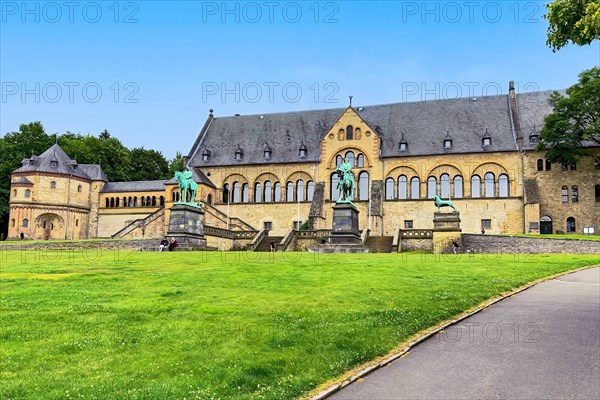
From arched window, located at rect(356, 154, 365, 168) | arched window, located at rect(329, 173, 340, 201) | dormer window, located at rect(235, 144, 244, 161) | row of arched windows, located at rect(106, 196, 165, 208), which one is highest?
dormer window, located at rect(235, 144, 244, 161)

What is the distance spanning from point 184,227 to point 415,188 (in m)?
29.0

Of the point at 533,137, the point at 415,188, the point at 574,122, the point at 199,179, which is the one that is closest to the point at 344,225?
the point at 415,188

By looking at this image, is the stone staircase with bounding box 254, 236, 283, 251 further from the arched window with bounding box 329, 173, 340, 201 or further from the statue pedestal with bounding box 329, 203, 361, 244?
the arched window with bounding box 329, 173, 340, 201

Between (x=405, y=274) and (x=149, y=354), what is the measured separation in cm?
1284

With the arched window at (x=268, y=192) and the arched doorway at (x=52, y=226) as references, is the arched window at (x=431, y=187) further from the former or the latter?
the arched doorway at (x=52, y=226)

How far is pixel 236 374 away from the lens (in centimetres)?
833

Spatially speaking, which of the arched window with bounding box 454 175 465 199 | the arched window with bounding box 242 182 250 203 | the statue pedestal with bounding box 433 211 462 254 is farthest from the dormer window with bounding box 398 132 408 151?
the arched window with bounding box 242 182 250 203

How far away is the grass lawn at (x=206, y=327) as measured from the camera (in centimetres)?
805

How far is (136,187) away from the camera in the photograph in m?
74.6

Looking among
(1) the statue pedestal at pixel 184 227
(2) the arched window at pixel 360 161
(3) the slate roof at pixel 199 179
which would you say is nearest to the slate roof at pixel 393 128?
(3) the slate roof at pixel 199 179

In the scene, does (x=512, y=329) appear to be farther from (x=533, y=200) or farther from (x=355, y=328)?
(x=533, y=200)

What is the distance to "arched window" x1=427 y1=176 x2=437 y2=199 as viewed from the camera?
195ft

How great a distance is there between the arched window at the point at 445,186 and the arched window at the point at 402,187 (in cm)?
376

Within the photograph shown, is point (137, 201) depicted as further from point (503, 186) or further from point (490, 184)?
point (503, 186)
